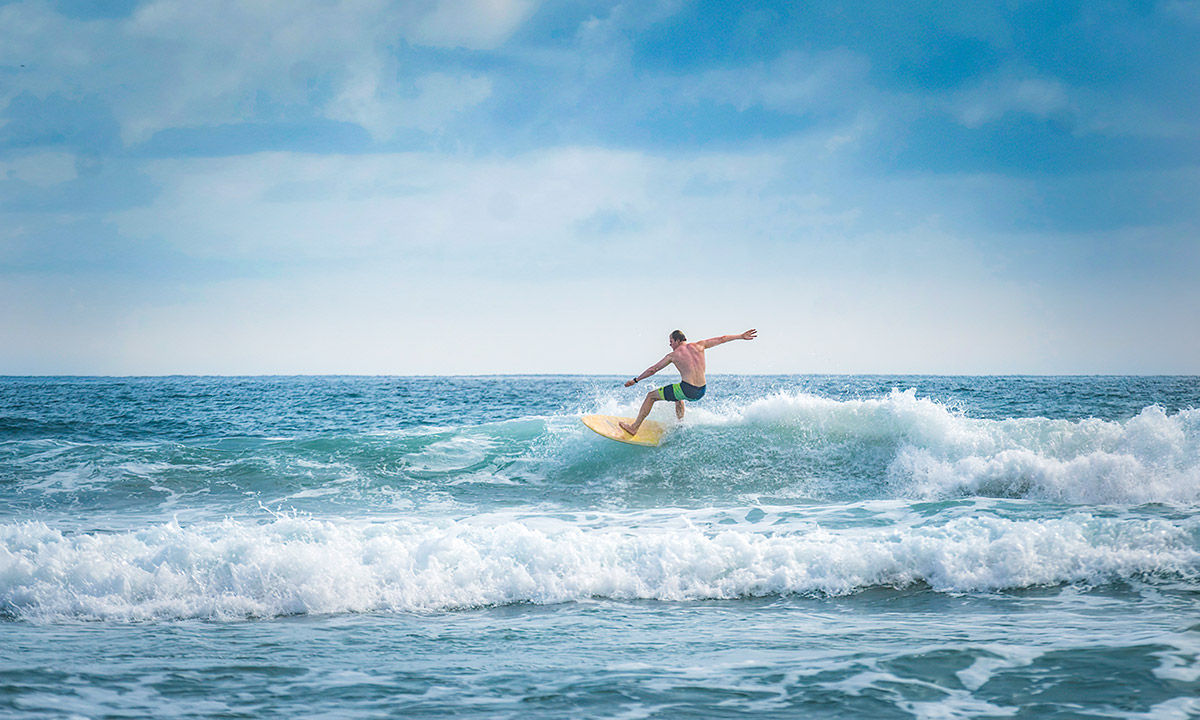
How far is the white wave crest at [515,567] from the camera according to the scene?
6422mm

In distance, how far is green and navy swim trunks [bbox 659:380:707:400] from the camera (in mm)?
12977

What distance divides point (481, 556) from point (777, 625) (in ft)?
9.23

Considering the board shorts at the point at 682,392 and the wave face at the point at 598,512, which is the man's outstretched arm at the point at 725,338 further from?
the wave face at the point at 598,512

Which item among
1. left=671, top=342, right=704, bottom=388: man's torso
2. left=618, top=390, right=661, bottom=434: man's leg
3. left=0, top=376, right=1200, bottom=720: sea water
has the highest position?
left=671, top=342, right=704, bottom=388: man's torso

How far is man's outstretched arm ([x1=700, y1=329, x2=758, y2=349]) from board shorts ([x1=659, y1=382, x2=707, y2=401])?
0.72 meters

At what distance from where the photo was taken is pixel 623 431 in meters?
13.2

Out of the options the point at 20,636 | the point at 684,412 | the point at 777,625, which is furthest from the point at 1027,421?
the point at 20,636

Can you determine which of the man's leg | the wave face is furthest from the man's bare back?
the wave face

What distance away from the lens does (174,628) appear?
5805mm

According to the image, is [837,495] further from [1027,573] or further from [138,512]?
[138,512]

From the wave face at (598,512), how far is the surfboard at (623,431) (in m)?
0.28

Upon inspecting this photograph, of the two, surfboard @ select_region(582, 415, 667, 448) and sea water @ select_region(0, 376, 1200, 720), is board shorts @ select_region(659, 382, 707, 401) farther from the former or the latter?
sea water @ select_region(0, 376, 1200, 720)

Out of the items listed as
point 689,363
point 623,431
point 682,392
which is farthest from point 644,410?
point 689,363

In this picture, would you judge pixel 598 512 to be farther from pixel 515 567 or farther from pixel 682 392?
pixel 682 392
